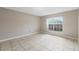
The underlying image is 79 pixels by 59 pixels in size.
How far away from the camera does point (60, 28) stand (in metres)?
6.07

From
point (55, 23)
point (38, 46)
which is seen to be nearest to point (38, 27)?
point (55, 23)

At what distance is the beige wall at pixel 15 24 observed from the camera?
4.26m

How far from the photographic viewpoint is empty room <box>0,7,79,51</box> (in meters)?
3.74

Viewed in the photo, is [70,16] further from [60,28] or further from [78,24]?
[60,28]

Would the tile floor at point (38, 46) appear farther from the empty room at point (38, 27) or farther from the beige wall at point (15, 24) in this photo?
the beige wall at point (15, 24)

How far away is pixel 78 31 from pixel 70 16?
1.30 meters

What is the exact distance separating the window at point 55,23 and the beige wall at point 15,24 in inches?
65.6

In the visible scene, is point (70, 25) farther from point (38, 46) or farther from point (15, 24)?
point (15, 24)

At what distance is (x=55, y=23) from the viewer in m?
6.55

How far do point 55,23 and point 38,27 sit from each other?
2121mm

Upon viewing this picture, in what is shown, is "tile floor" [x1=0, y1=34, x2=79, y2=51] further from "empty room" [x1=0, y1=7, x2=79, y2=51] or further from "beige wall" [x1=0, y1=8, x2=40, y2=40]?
"beige wall" [x1=0, y1=8, x2=40, y2=40]

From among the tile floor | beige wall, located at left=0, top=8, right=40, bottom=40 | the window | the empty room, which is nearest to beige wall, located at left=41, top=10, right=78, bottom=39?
the empty room

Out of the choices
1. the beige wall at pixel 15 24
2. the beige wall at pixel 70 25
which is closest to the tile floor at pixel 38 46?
the beige wall at pixel 15 24
